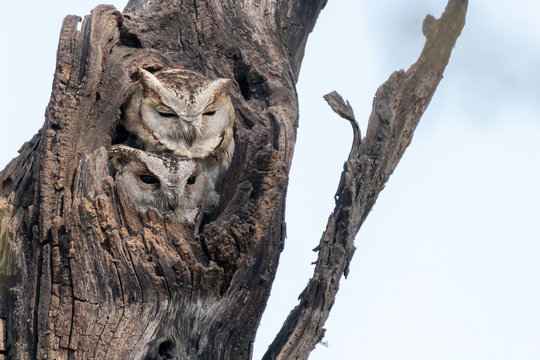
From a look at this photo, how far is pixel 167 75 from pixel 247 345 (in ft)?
4.35

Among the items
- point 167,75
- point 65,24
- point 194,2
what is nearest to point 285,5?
point 194,2

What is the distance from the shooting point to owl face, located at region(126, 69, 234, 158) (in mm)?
4312

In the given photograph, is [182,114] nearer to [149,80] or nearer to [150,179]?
[149,80]

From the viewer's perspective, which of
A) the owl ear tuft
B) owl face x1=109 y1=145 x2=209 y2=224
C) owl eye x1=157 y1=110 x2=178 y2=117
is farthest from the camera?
owl eye x1=157 y1=110 x2=178 y2=117

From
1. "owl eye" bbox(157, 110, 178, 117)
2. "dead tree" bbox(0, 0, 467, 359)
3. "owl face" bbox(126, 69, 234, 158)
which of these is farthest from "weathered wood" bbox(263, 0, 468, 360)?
"owl eye" bbox(157, 110, 178, 117)

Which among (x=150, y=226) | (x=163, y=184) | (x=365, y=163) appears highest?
(x=365, y=163)

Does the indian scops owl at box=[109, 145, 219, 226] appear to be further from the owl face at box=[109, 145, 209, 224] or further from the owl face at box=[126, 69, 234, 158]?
the owl face at box=[126, 69, 234, 158]

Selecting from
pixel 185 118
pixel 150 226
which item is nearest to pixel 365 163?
pixel 185 118

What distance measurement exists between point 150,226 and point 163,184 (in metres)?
0.45

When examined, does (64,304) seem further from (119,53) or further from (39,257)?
(119,53)

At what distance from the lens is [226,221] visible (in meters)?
3.75

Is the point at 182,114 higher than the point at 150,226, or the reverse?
the point at 182,114

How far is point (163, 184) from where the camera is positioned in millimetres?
4117

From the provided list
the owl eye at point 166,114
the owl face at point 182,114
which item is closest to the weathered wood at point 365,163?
the owl face at point 182,114
